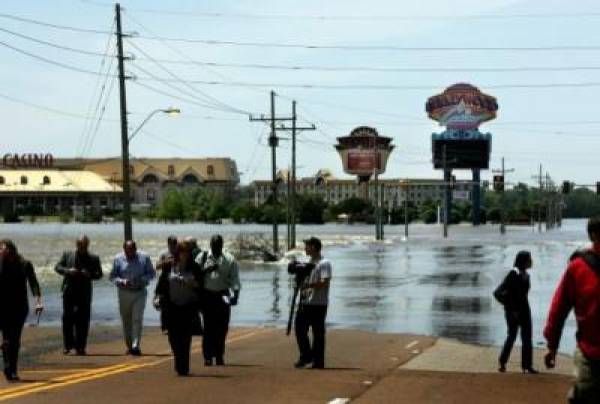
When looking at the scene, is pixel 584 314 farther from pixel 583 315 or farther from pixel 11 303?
pixel 11 303

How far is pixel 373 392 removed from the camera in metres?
11.8

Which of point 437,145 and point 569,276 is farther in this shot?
point 437,145

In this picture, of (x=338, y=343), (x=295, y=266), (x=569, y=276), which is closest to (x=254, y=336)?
(x=338, y=343)

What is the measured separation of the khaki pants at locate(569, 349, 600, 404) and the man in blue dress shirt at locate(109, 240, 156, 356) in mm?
9777

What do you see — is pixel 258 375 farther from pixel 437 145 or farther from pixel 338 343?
Answer: pixel 437 145

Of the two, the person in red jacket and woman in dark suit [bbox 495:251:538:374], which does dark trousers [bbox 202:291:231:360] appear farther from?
the person in red jacket

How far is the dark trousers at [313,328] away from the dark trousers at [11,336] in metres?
3.36

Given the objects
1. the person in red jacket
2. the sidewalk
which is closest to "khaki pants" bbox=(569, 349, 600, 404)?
the person in red jacket

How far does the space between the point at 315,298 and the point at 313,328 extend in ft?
1.23

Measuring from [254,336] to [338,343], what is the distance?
2054 mm

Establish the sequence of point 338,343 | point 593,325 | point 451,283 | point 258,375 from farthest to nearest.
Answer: point 451,283, point 338,343, point 258,375, point 593,325

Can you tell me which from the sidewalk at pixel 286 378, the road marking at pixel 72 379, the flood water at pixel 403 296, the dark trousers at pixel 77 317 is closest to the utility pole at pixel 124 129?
the flood water at pixel 403 296

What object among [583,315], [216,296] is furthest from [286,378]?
[583,315]

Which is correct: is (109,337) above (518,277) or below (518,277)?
below
